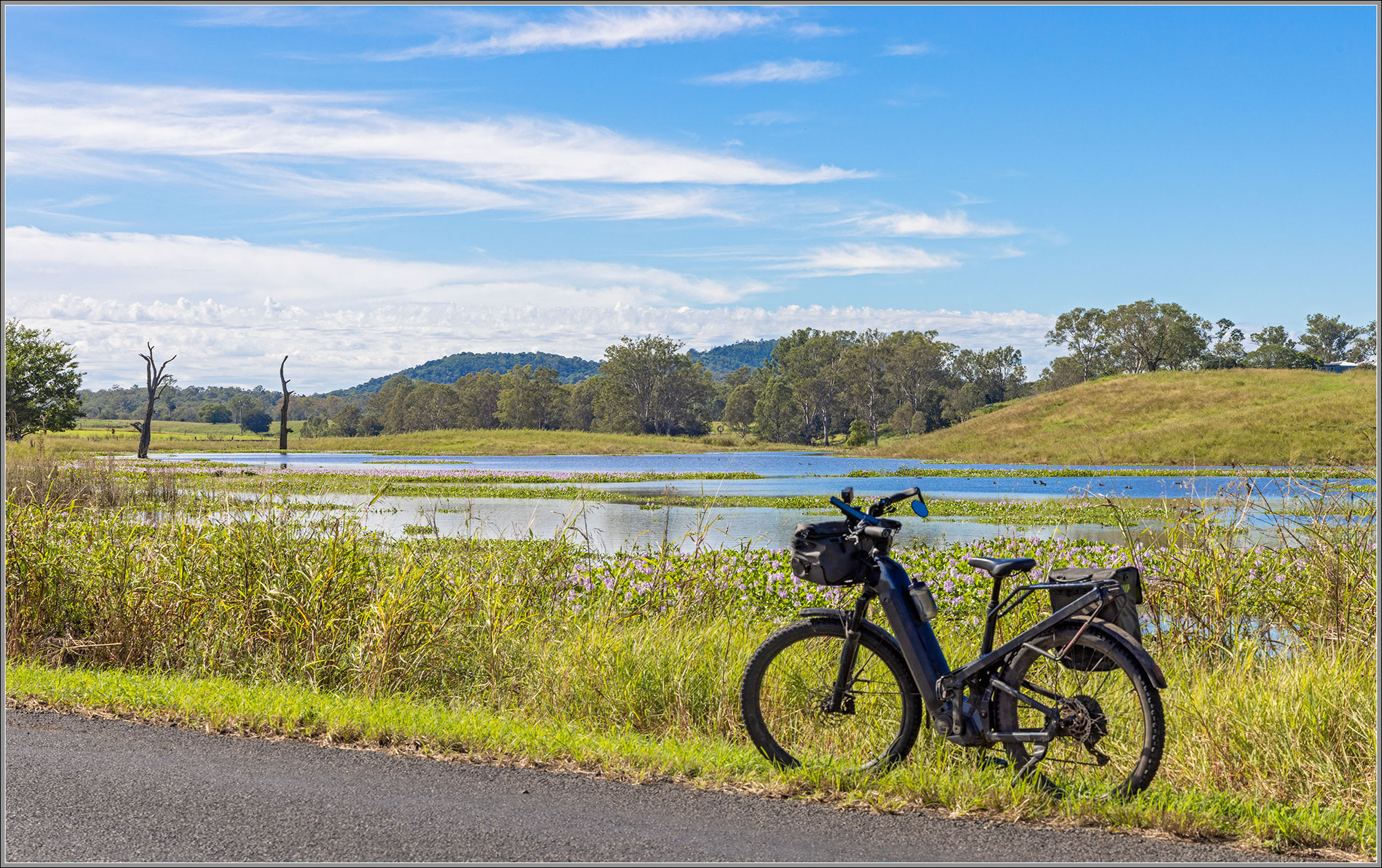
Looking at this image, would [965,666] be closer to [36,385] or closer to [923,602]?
[923,602]

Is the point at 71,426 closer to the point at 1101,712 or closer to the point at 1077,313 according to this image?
the point at 1101,712

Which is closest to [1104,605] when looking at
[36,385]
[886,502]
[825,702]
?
[886,502]

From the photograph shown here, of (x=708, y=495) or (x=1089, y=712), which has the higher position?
(x=1089, y=712)

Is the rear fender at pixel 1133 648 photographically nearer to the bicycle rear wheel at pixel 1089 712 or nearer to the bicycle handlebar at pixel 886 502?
the bicycle rear wheel at pixel 1089 712

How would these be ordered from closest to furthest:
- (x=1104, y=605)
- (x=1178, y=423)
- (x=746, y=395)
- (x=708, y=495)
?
(x=1104, y=605) → (x=708, y=495) → (x=1178, y=423) → (x=746, y=395)

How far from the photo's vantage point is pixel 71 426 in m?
53.7

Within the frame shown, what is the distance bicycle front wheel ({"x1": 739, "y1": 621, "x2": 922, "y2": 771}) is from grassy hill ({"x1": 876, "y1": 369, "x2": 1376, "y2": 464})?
206 ft

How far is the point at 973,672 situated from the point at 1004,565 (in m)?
0.59

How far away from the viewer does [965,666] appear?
5012mm

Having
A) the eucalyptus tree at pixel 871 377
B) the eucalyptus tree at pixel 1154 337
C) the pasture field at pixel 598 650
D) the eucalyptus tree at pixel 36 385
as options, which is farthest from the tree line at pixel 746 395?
the pasture field at pixel 598 650

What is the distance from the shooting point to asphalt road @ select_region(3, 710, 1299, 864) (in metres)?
4.29

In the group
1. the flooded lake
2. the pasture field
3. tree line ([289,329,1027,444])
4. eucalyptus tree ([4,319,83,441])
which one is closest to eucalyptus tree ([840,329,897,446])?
tree line ([289,329,1027,444])

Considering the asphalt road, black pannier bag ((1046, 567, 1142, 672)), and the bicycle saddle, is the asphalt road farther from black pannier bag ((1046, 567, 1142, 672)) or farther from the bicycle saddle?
the bicycle saddle

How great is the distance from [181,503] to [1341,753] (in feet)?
38.2
